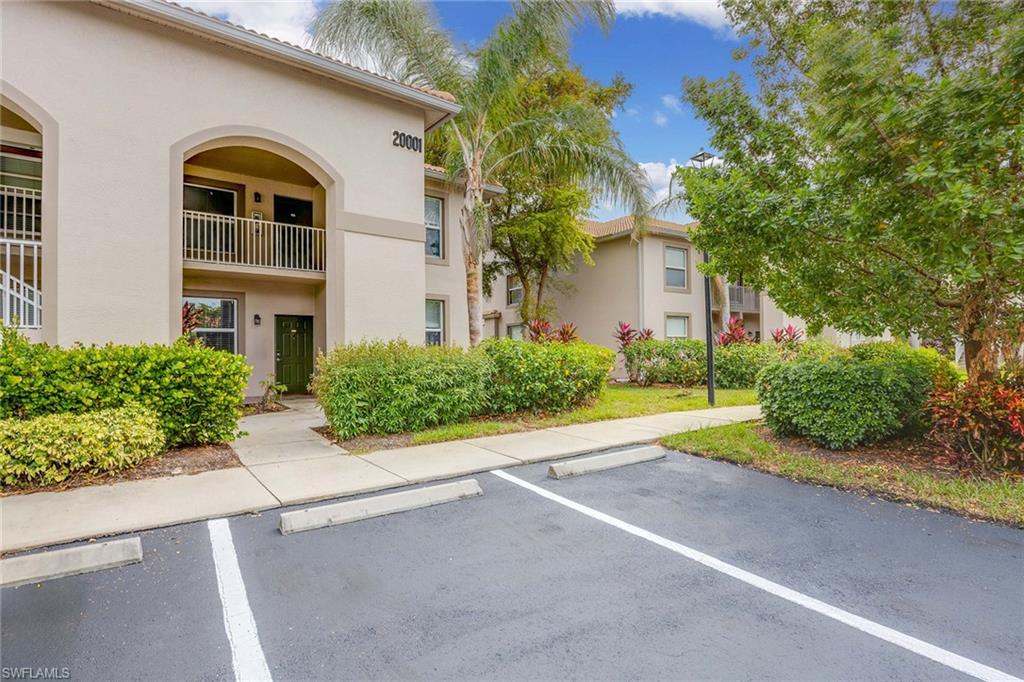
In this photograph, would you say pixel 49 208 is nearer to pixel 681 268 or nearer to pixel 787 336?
pixel 681 268

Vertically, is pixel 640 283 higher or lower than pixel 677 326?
higher

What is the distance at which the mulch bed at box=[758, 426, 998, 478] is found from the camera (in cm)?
578

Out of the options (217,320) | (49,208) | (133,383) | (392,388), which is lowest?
(392,388)

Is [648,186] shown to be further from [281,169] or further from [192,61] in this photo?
[192,61]

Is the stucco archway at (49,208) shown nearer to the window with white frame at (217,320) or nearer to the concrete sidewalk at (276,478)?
the concrete sidewalk at (276,478)

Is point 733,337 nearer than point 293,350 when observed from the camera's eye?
No

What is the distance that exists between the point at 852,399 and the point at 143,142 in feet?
37.6

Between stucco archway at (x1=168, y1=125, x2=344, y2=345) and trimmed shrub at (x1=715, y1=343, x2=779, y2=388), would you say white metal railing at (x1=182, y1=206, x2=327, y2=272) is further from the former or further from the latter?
trimmed shrub at (x1=715, y1=343, x2=779, y2=388)

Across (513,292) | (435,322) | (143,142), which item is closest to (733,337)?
(435,322)

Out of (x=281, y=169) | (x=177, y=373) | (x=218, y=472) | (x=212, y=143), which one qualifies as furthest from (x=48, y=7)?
(x=218, y=472)

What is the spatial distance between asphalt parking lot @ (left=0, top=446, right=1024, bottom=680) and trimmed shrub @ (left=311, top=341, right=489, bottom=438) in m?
3.08

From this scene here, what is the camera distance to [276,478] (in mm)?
5672

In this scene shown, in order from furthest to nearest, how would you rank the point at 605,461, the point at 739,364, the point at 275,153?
the point at 739,364
the point at 275,153
the point at 605,461

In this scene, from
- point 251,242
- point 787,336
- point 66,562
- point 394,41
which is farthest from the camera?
point 787,336
